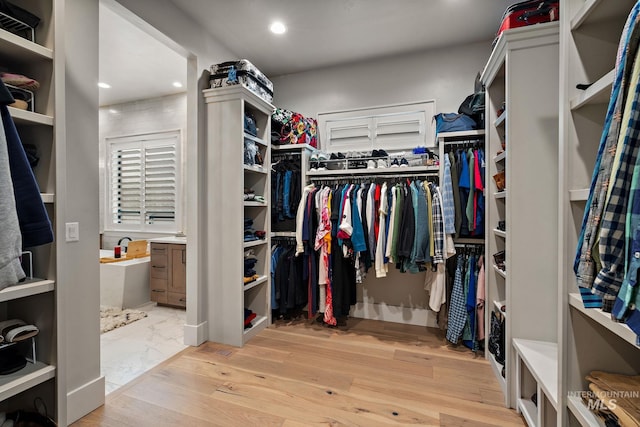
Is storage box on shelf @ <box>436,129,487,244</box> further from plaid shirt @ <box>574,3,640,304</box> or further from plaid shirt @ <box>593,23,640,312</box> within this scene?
plaid shirt @ <box>593,23,640,312</box>

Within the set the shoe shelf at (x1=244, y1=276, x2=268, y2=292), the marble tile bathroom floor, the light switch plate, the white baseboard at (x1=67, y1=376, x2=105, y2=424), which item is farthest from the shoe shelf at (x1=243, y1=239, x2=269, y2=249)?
the white baseboard at (x1=67, y1=376, x2=105, y2=424)

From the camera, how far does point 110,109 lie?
4.59m

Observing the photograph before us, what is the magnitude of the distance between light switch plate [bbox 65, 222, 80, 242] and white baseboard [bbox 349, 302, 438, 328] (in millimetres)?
2526

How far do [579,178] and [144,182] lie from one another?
5069 mm

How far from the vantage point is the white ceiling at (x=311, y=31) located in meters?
2.30

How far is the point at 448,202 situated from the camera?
2.46 meters

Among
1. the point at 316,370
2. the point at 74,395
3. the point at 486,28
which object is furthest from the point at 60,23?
the point at 486,28

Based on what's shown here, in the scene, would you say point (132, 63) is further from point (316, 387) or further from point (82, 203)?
point (316, 387)

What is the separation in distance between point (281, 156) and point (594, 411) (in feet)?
9.51

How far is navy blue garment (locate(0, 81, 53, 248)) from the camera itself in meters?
0.97

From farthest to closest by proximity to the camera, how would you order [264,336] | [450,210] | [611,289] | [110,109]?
[110,109], [264,336], [450,210], [611,289]

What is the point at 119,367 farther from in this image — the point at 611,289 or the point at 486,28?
the point at 486,28

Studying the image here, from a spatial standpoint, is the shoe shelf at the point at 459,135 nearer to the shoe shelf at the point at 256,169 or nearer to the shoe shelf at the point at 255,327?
the shoe shelf at the point at 256,169

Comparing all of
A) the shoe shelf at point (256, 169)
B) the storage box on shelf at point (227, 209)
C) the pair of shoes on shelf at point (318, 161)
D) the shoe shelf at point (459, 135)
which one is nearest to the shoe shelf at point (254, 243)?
the storage box on shelf at point (227, 209)
